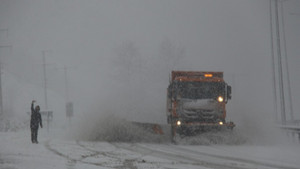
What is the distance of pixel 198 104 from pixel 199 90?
0.74 m

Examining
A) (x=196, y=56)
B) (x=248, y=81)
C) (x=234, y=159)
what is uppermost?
(x=196, y=56)

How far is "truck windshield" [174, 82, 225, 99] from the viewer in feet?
56.0

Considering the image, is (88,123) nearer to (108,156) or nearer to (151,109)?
(108,156)

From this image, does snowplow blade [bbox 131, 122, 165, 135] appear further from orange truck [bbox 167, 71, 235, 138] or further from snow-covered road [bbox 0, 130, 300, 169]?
snow-covered road [bbox 0, 130, 300, 169]

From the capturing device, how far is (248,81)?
94.7 m

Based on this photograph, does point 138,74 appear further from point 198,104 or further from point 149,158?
point 149,158

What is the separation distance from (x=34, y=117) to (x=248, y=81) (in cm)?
8247

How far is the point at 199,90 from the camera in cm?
1722

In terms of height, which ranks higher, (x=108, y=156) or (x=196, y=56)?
(x=196, y=56)

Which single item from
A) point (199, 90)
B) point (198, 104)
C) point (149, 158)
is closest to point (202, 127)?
point (198, 104)

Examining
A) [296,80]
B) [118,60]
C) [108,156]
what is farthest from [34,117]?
[296,80]

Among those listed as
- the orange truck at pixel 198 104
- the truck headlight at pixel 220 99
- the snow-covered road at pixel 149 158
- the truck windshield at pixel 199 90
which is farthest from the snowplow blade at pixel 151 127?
the snow-covered road at pixel 149 158

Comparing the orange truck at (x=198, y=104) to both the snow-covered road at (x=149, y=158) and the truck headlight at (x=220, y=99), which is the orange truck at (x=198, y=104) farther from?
the snow-covered road at (x=149, y=158)

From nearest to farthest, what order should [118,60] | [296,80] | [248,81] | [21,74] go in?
1. [118,60]
2. [296,80]
3. [248,81]
4. [21,74]
